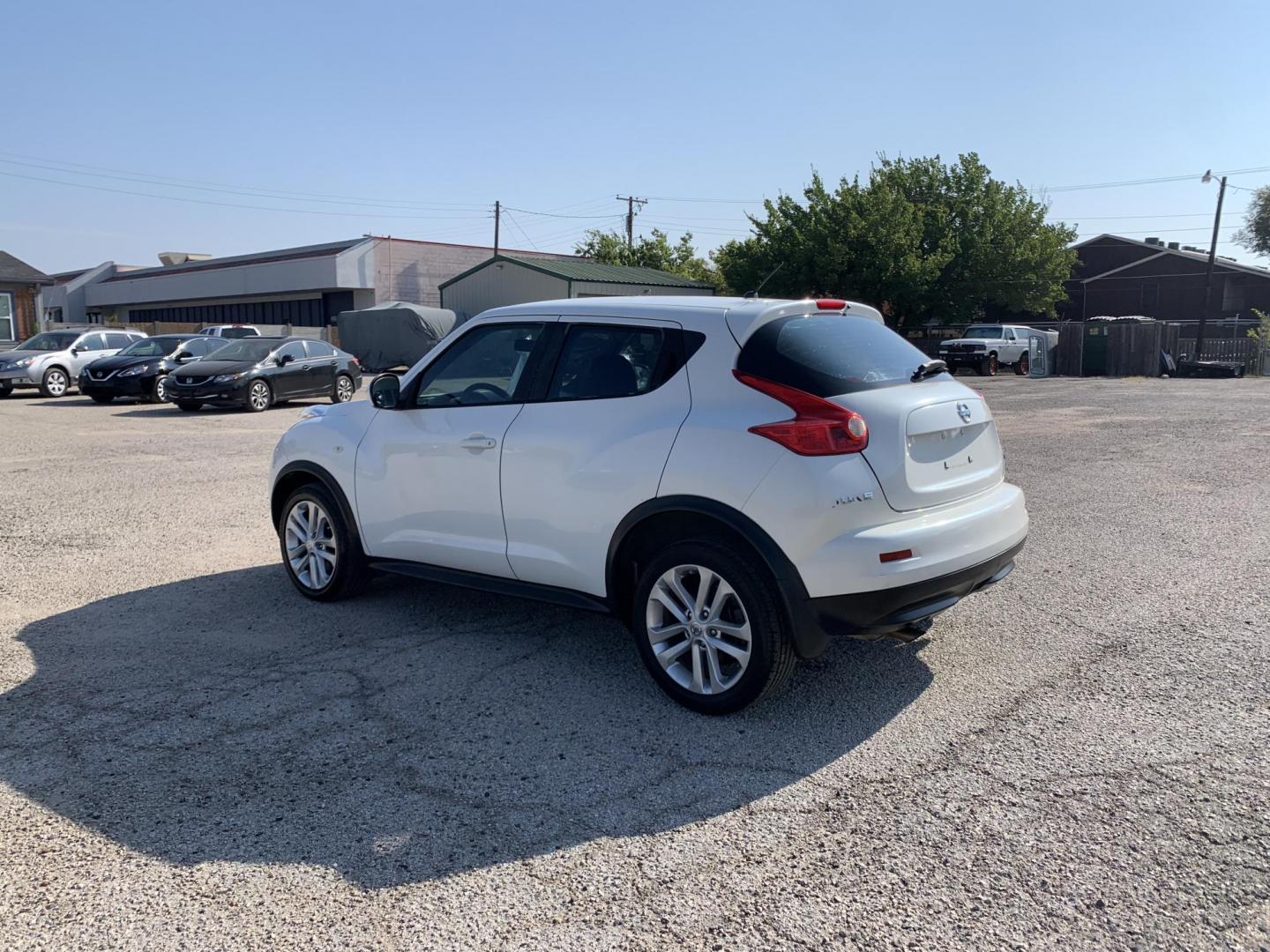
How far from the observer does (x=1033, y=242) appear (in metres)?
44.7

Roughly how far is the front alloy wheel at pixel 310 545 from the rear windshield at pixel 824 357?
2.89 meters

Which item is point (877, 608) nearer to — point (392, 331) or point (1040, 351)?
point (1040, 351)

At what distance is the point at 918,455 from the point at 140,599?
15.5 ft

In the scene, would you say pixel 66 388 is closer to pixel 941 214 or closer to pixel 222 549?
pixel 222 549

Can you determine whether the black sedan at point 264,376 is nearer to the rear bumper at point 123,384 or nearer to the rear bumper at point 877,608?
the rear bumper at point 123,384

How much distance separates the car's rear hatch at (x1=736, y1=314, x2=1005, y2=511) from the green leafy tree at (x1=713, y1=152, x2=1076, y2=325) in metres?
35.5

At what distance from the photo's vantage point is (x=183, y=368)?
19.6 metres

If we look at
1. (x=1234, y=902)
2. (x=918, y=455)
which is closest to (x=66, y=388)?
(x=918, y=455)

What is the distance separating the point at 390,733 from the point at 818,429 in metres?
2.12

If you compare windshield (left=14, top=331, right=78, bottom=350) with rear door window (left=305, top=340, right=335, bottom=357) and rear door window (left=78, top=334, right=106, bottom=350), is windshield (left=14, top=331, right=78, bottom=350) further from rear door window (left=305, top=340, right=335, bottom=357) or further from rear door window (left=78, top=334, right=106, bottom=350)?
rear door window (left=305, top=340, right=335, bottom=357)

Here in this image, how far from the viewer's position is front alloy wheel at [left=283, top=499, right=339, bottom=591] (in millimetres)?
5855

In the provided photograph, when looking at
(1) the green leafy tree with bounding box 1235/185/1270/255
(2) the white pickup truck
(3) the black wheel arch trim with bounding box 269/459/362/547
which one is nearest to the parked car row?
(3) the black wheel arch trim with bounding box 269/459/362/547

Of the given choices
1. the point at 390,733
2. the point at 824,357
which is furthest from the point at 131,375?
the point at 824,357

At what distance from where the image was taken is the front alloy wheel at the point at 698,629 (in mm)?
4121
